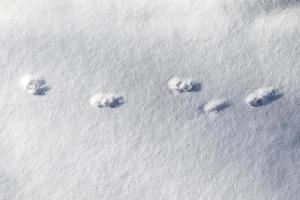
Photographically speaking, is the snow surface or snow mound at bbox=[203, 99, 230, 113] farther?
snow mound at bbox=[203, 99, 230, 113]

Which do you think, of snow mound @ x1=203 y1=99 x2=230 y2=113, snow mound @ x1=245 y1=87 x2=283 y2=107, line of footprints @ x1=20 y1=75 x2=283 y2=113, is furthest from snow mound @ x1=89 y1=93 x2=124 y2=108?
snow mound @ x1=245 y1=87 x2=283 y2=107

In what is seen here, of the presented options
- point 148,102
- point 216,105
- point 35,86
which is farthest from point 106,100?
point 216,105

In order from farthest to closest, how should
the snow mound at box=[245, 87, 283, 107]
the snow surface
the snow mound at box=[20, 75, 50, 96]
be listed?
the snow mound at box=[20, 75, 50, 96] < the snow mound at box=[245, 87, 283, 107] < the snow surface

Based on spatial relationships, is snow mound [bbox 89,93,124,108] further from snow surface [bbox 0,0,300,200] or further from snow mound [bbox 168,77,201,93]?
snow mound [bbox 168,77,201,93]

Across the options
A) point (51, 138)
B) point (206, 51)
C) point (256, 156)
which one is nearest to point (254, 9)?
point (206, 51)

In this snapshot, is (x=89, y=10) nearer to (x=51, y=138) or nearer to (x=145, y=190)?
(x=51, y=138)

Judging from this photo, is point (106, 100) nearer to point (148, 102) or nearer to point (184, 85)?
point (148, 102)
